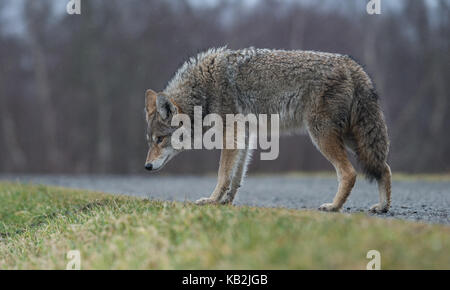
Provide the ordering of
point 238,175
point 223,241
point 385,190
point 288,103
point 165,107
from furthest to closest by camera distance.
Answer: point 238,175 → point 165,107 → point 288,103 → point 385,190 → point 223,241

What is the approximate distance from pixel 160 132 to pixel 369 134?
280 cm

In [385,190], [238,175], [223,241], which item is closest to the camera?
[223,241]

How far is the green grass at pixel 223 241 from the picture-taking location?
11.5ft

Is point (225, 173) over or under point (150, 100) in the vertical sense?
under

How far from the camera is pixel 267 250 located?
3.60m

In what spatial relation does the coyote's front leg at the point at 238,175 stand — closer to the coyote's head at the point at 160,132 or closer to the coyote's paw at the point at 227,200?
the coyote's paw at the point at 227,200

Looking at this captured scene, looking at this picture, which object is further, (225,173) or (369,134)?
(225,173)

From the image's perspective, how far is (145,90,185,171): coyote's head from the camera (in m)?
6.75

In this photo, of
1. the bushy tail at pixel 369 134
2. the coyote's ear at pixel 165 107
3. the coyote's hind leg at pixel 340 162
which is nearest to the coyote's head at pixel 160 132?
the coyote's ear at pixel 165 107

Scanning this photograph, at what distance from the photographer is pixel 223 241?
3.97 meters

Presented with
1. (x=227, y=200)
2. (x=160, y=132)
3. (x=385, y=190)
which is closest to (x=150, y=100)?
(x=160, y=132)

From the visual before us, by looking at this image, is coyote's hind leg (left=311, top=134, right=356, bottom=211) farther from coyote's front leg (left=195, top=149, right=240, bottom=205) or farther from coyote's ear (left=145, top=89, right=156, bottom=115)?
coyote's ear (left=145, top=89, right=156, bottom=115)

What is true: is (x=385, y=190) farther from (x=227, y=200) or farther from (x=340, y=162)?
(x=227, y=200)
